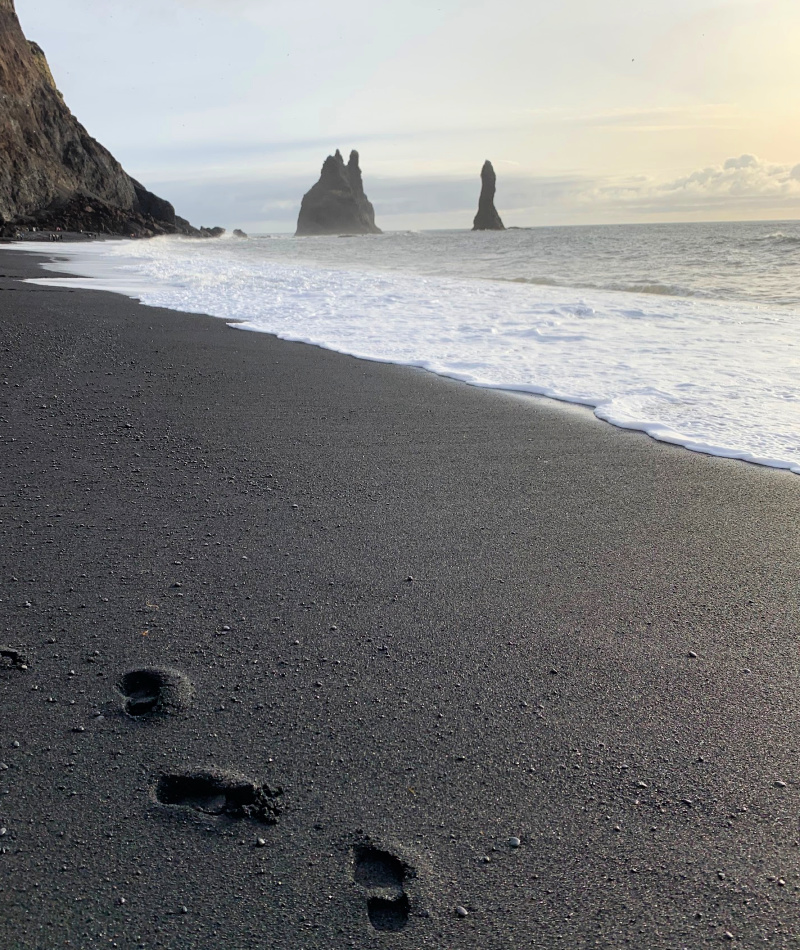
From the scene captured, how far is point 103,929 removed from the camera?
121 cm

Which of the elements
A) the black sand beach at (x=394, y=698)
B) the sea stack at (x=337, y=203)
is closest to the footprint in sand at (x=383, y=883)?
the black sand beach at (x=394, y=698)

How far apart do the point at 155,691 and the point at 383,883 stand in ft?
2.57

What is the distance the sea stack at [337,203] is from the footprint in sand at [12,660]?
138899 millimetres

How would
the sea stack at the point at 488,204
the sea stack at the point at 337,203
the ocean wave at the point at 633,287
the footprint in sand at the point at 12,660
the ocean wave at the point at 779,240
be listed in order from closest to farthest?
the footprint in sand at the point at 12,660 < the ocean wave at the point at 633,287 < the ocean wave at the point at 779,240 < the sea stack at the point at 488,204 < the sea stack at the point at 337,203

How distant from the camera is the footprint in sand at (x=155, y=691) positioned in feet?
5.75

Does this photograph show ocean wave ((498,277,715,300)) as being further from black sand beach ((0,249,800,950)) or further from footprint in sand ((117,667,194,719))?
footprint in sand ((117,667,194,719))

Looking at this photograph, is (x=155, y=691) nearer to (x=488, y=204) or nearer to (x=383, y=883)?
(x=383, y=883)

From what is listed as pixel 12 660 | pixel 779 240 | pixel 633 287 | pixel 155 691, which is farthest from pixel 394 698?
pixel 779 240

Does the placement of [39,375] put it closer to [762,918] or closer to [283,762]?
[283,762]

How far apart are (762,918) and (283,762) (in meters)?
0.94

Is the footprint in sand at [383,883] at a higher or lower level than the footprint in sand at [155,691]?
lower

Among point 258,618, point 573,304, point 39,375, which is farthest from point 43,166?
point 258,618

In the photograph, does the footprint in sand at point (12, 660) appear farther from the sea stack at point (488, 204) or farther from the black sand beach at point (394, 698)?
the sea stack at point (488, 204)

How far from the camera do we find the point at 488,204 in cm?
10300
